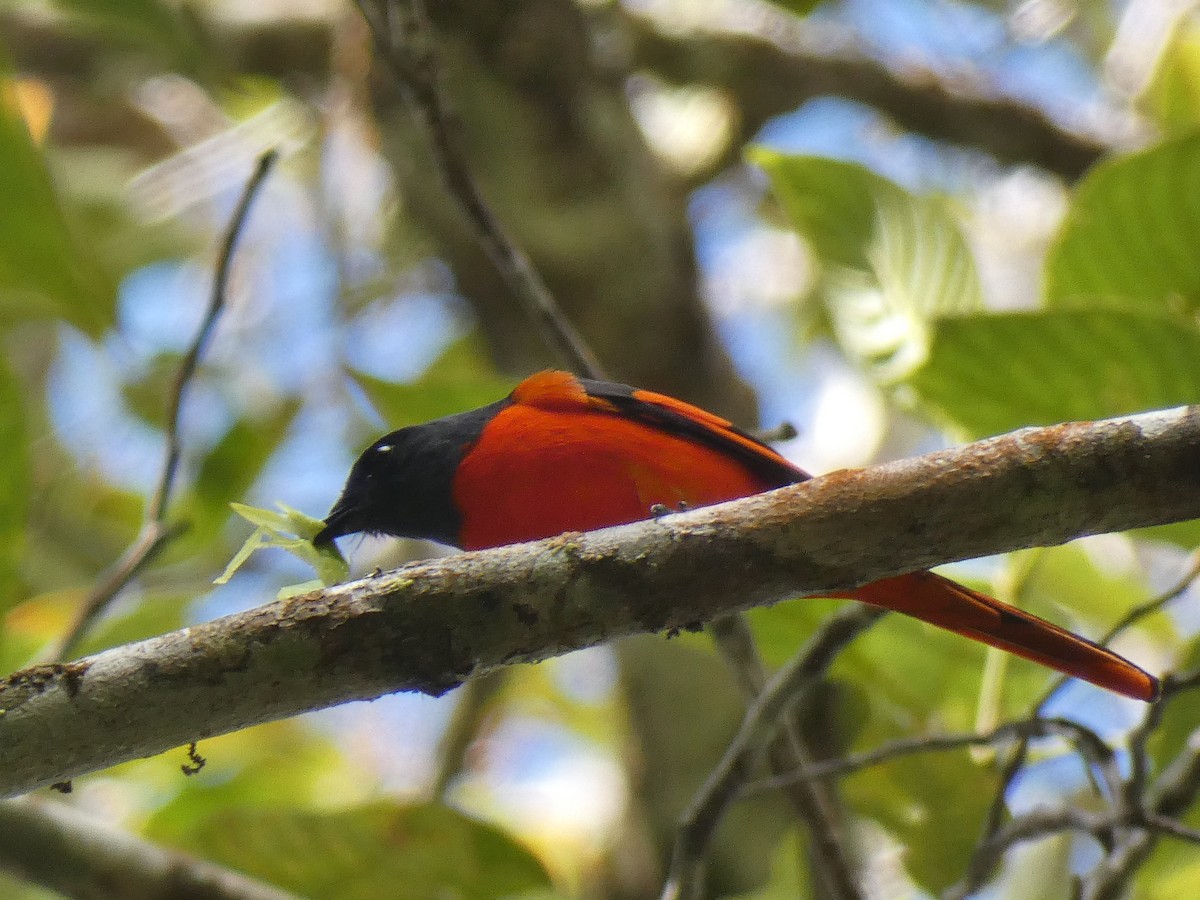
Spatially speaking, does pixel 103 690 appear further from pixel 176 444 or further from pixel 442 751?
pixel 442 751

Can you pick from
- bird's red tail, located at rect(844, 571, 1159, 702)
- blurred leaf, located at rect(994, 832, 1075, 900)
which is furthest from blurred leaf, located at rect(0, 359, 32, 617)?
blurred leaf, located at rect(994, 832, 1075, 900)

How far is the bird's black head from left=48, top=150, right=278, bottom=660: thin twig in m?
0.38

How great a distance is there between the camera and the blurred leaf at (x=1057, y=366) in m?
2.60

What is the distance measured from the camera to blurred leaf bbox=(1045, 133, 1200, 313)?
285cm

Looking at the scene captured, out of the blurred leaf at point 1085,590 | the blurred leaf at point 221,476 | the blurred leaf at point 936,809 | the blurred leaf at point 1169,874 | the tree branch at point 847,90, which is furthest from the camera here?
the tree branch at point 847,90

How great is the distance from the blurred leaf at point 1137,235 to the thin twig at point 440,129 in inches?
48.9

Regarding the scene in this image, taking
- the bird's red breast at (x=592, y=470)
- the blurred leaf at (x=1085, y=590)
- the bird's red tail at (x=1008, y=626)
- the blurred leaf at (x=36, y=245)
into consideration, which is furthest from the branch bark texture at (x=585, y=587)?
the blurred leaf at (x=1085, y=590)

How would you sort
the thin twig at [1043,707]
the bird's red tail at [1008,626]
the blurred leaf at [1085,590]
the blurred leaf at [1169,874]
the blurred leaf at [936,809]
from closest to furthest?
1. the bird's red tail at [1008,626]
2. the thin twig at [1043,707]
3. the blurred leaf at [936,809]
4. the blurred leaf at [1169,874]
5. the blurred leaf at [1085,590]

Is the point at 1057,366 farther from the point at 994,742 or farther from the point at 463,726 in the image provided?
the point at 463,726

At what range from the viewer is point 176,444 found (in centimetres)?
295

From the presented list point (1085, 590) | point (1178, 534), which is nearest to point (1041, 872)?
point (1085, 590)

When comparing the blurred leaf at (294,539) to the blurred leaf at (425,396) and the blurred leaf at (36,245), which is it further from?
the blurred leaf at (36,245)

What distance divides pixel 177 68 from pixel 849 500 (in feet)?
13.7

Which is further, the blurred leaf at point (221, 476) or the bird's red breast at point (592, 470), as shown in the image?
the blurred leaf at point (221, 476)
